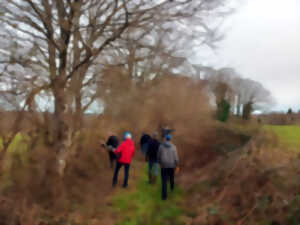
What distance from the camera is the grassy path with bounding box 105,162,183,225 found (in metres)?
5.42

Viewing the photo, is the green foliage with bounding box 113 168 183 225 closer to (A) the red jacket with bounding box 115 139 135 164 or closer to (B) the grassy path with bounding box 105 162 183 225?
(B) the grassy path with bounding box 105 162 183 225

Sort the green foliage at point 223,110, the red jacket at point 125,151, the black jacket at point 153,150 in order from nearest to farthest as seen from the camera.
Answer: the red jacket at point 125,151, the black jacket at point 153,150, the green foliage at point 223,110

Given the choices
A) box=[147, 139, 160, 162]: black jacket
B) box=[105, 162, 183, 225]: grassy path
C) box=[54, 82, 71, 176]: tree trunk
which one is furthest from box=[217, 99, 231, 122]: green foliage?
box=[54, 82, 71, 176]: tree trunk

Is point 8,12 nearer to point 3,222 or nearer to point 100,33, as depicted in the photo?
point 100,33

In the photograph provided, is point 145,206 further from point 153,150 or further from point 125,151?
point 153,150

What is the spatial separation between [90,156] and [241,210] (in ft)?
19.5

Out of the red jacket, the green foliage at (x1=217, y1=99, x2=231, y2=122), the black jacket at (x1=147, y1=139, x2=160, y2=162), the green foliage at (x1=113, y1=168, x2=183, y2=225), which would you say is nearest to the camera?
the green foliage at (x1=113, y1=168, x2=183, y2=225)

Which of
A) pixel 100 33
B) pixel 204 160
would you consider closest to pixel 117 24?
pixel 100 33

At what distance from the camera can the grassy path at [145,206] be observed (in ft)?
17.8

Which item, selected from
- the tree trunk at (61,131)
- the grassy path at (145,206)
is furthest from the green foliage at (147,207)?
the tree trunk at (61,131)

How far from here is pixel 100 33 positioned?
6.77 metres

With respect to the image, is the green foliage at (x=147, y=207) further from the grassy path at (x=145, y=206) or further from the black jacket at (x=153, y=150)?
the black jacket at (x=153, y=150)

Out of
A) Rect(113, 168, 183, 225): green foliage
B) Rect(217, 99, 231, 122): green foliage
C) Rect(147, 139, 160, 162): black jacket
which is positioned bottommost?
Rect(113, 168, 183, 225): green foliage

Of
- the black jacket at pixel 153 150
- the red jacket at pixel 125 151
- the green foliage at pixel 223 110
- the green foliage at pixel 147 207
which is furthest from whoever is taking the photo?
the green foliage at pixel 223 110
